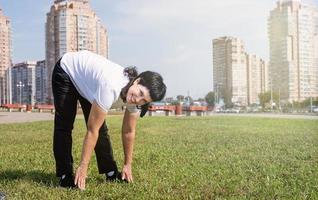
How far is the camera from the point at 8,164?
3686 mm

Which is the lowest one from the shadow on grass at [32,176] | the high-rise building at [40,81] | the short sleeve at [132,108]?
the shadow on grass at [32,176]

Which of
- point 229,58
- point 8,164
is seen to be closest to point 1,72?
point 8,164

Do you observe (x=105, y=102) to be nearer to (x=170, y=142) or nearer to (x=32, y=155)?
(x=32, y=155)

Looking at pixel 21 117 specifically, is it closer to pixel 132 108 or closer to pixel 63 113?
pixel 63 113

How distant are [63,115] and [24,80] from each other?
2380 millimetres

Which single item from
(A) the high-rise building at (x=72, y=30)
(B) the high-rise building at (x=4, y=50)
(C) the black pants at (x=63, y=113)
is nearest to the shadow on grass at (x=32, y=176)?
(C) the black pants at (x=63, y=113)

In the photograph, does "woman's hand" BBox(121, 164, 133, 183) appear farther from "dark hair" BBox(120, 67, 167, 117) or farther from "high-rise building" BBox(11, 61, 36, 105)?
"high-rise building" BBox(11, 61, 36, 105)

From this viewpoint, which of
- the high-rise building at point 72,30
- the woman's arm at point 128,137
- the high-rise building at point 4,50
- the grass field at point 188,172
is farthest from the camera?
the high-rise building at point 4,50

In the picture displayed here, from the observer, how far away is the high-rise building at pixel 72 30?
13.5 ft

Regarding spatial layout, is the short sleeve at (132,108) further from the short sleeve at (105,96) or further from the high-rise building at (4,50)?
the high-rise building at (4,50)

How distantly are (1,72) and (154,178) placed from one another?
2.32m

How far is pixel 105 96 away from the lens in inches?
97.9

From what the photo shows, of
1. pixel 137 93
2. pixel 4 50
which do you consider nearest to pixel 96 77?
pixel 137 93

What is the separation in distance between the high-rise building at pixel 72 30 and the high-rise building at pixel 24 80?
27.3 inches
